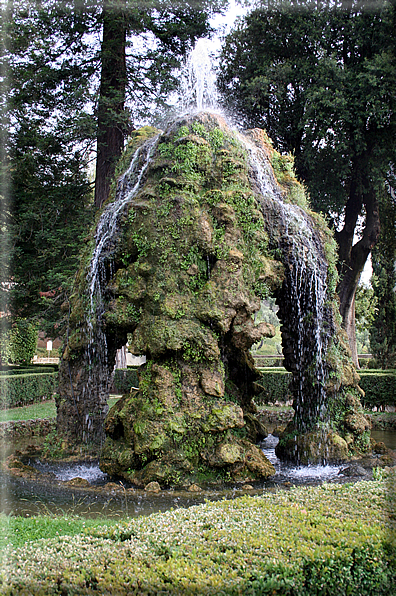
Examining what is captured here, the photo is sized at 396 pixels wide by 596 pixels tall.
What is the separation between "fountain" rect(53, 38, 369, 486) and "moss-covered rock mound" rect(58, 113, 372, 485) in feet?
0.07

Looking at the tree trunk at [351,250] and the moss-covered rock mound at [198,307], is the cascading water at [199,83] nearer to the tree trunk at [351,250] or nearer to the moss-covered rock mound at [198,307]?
the moss-covered rock mound at [198,307]

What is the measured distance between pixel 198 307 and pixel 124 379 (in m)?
11.7

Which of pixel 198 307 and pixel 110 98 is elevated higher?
pixel 110 98

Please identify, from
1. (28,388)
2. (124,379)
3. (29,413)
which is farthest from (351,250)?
(29,413)

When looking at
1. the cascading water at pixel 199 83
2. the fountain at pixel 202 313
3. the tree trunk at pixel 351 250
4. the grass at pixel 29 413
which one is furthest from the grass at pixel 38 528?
the tree trunk at pixel 351 250

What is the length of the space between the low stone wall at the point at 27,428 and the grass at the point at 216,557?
7.55m

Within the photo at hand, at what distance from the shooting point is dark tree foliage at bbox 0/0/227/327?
15383 millimetres

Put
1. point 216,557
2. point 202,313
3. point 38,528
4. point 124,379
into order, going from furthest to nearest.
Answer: point 124,379, point 202,313, point 38,528, point 216,557

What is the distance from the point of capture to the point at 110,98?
53.0 ft

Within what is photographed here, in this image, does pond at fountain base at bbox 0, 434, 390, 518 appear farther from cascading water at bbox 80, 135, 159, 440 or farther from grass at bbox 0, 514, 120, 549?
cascading water at bbox 80, 135, 159, 440

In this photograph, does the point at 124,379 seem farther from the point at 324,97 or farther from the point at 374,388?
the point at 324,97

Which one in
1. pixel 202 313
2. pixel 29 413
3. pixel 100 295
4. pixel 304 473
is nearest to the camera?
pixel 202 313

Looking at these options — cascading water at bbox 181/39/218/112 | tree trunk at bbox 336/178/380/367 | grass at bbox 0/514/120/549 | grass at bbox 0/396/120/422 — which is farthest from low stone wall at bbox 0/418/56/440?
tree trunk at bbox 336/178/380/367

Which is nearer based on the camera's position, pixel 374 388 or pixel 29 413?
pixel 29 413
